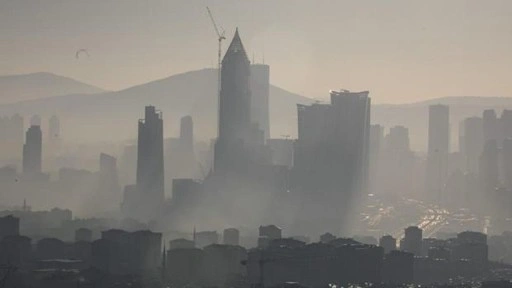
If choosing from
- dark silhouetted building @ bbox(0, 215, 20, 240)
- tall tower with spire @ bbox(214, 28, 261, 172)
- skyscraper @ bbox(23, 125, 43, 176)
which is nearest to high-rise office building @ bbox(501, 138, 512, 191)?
tall tower with spire @ bbox(214, 28, 261, 172)

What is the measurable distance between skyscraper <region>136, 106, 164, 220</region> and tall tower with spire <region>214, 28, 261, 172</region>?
5.62m

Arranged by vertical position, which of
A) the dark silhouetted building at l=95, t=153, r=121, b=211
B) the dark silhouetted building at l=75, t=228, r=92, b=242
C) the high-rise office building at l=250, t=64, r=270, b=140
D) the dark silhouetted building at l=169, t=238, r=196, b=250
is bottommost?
the dark silhouetted building at l=169, t=238, r=196, b=250

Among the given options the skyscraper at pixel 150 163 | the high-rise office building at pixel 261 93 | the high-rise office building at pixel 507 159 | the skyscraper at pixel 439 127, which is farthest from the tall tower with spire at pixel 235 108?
the skyscraper at pixel 439 127

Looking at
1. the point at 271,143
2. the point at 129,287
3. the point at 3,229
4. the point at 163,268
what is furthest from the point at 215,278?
the point at 271,143

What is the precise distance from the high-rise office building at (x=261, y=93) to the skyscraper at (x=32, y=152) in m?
20.8

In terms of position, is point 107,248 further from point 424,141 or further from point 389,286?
point 424,141

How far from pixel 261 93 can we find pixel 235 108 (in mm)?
17866

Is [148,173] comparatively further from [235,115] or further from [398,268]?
[398,268]

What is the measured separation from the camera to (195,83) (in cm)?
12925

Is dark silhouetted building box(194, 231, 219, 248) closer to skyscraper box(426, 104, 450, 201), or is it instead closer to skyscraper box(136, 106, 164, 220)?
skyscraper box(136, 106, 164, 220)

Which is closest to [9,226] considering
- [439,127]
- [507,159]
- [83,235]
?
[83,235]

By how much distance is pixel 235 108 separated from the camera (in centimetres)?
9500

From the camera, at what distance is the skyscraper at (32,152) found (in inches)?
3691

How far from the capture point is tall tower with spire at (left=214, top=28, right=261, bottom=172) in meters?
92.4
